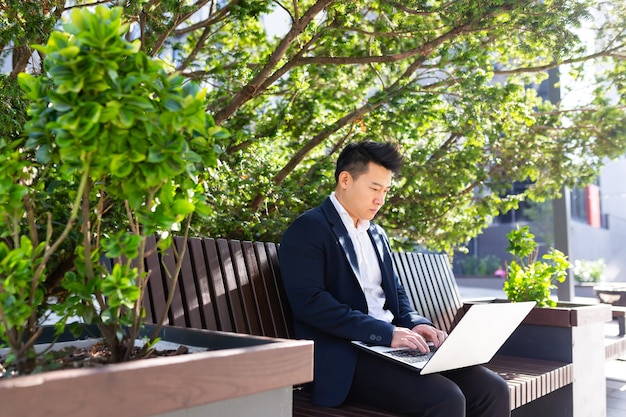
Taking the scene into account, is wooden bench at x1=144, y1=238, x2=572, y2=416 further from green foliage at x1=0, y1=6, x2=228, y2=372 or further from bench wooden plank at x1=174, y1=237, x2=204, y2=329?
green foliage at x1=0, y1=6, x2=228, y2=372

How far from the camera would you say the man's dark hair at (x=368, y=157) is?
334cm

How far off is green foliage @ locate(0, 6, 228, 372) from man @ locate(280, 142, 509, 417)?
4.11 ft

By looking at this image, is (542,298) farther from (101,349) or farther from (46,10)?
(46,10)

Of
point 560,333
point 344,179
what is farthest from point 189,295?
point 560,333

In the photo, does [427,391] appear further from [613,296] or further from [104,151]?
[613,296]

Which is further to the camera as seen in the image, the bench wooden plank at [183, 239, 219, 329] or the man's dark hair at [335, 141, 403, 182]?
the man's dark hair at [335, 141, 403, 182]

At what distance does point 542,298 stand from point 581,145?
11.4ft

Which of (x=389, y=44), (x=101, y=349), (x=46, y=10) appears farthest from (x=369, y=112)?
(x=101, y=349)

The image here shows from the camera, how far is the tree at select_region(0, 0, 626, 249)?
5.27 metres

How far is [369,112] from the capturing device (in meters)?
6.30

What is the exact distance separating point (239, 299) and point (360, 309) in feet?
1.80

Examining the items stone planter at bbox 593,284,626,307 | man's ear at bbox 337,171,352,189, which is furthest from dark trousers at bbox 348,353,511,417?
stone planter at bbox 593,284,626,307

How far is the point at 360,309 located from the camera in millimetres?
3129

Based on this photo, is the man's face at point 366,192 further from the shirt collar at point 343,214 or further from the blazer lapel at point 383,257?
the blazer lapel at point 383,257
